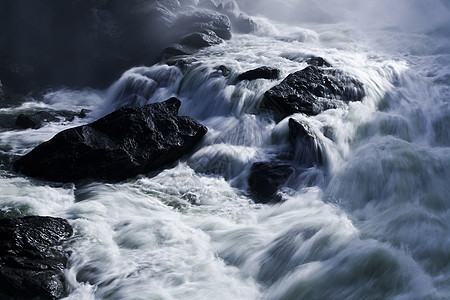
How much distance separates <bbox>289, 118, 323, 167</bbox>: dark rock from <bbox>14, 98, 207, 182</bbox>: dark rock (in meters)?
1.88

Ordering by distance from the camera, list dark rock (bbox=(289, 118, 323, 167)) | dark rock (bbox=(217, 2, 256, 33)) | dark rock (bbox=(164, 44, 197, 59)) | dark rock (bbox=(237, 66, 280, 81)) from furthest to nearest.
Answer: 1. dark rock (bbox=(217, 2, 256, 33))
2. dark rock (bbox=(164, 44, 197, 59))
3. dark rock (bbox=(237, 66, 280, 81))
4. dark rock (bbox=(289, 118, 323, 167))

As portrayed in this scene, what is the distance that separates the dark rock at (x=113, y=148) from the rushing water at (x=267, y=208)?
0.24 m

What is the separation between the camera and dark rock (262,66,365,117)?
27.8 feet

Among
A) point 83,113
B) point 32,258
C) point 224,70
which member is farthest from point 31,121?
point 32,258

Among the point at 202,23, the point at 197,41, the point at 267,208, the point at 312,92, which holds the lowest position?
the point at 267,208

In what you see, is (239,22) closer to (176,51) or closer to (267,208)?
(176,51)

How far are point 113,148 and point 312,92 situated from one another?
430cm

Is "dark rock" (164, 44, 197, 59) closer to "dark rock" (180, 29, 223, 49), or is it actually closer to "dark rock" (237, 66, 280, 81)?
"dark rock" (180, 29, 223, 49)

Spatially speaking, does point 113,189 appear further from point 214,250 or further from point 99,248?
point 214,250

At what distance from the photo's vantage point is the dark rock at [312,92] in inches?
333

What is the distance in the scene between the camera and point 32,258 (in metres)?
4.61

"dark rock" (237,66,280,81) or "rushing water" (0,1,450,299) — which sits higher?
"dark rock" (237,66,280,81)

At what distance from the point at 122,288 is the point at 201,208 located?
193cm

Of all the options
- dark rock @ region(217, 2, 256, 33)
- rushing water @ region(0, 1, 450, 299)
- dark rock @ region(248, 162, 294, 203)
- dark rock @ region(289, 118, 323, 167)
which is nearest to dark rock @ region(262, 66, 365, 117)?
rushing water @ region(0, 1, 450, 299)
